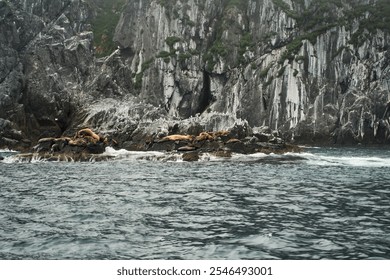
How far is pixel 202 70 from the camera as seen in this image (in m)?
130

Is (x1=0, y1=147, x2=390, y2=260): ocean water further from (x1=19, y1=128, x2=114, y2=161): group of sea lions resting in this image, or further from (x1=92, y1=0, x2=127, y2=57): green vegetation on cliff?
(x1=92, y1=0, x2=127, y2=57): green vegetation on cliff

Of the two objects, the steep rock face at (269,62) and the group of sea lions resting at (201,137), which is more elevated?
the steep rock face at (269,62)

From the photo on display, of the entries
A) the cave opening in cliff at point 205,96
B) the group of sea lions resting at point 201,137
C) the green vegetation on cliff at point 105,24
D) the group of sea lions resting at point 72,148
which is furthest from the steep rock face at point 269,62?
the group of sea lions resting at point 72,148

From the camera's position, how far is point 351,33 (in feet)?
371

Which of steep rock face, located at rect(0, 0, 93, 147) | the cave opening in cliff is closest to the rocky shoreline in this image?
steep rock face, located at rect(0, 0, 93, 147)

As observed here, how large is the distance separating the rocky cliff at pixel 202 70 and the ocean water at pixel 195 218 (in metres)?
34.6

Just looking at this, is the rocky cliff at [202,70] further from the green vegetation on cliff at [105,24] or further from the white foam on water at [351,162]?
the white foam on water at [351,162]

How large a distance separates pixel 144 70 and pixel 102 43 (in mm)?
24705

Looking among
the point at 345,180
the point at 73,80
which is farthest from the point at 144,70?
the point at 345,180

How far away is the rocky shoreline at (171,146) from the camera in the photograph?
162 ft

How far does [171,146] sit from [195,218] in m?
40.5

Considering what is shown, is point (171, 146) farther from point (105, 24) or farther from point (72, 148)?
point (105, 24)

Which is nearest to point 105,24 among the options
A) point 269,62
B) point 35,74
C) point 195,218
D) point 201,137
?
point 269,62
